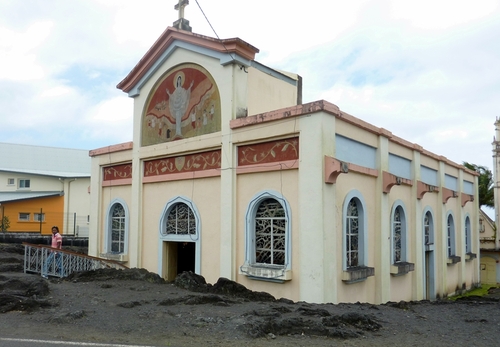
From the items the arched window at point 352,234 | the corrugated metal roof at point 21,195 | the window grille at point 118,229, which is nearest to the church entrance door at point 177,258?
the window grille at point 118,229

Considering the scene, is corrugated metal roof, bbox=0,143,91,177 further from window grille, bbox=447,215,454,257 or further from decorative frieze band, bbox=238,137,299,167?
decorative frieze band, bbox=238,137,299,167

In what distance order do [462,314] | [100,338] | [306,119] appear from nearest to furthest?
[100,338], [462,314], [306,119]

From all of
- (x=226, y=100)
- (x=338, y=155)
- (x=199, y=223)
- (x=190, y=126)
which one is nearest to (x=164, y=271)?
(x=199, y=223)

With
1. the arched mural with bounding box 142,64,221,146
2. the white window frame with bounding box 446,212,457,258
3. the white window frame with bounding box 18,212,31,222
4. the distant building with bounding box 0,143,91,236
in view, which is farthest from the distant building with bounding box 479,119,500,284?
the white window frame with bounding box 18,212,31,222

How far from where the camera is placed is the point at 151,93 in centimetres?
1509

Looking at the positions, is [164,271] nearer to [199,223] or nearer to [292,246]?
[199,223]

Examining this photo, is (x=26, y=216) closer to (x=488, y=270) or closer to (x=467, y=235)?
(x=467, y=235)

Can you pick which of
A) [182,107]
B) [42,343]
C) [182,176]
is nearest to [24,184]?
[182,107]

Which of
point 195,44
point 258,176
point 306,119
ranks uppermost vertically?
point 195,44

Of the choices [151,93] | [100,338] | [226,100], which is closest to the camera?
[100,338]

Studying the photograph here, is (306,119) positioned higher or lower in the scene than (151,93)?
lower

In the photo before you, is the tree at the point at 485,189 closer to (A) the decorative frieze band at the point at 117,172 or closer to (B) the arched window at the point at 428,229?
(B) the arched window at the point at 428,229

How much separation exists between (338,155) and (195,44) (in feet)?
17.4

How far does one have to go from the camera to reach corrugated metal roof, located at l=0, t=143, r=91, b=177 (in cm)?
3953
